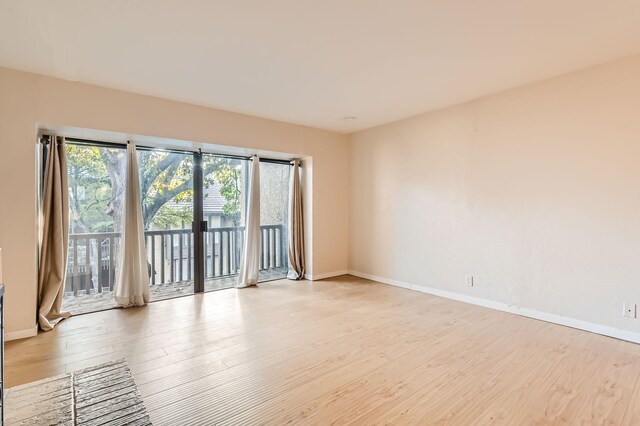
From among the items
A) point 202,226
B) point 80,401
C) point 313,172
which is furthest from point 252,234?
point 80,401

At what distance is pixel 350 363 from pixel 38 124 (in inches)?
146

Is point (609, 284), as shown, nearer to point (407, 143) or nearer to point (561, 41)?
point (561, 41)

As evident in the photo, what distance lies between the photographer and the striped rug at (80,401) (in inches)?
71.0

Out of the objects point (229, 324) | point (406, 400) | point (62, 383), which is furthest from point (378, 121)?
point (62, 383)

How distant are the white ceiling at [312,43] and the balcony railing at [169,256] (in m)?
1.94

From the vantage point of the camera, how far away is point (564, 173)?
3.17 meters

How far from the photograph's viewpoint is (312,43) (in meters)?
2.53

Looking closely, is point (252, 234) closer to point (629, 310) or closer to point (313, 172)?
point (313, 172)

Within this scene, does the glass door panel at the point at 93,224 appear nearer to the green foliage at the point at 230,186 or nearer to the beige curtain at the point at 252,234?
the green foliage at the point at 230,186

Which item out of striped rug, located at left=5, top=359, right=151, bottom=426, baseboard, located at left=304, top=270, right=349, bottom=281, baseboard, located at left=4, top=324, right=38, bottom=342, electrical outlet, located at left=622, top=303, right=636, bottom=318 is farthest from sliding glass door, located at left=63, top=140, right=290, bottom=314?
electrical outlet, located at left=622, top=303, right=636, bottom=318

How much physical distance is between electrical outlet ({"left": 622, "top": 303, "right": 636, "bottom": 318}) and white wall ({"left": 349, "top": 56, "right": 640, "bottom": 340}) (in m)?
0.04

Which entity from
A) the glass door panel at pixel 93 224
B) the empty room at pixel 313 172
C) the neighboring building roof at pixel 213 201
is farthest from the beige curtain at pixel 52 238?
the neighboring building roof at pixel 213 201

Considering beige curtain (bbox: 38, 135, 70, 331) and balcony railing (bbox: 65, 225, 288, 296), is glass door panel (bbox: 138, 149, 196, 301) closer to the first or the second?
balcony railing (bbox: 65, 225, 288, 296)

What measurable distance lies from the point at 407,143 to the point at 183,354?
12.8 feet
